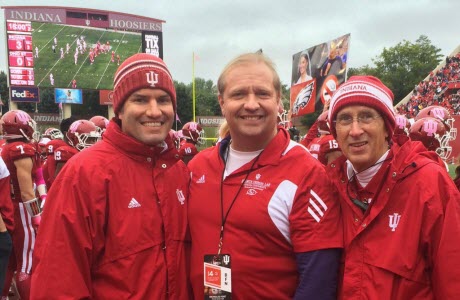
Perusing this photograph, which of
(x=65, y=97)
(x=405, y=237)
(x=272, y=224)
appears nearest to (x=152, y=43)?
(x=65, y=97)

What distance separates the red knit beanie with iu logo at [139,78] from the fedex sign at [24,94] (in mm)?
27548

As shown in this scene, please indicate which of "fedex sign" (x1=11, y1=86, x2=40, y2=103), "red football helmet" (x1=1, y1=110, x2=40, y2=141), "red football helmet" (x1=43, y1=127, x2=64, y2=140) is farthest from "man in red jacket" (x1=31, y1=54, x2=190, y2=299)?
"fedex sign" (x1=11, y1=86, x2=40, y2=103)

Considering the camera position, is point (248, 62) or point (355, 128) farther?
point (248, 62)

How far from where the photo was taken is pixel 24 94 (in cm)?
2783

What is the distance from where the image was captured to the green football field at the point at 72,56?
28.5m

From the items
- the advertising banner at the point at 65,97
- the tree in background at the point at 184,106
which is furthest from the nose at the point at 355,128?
the tree in background at the point at 184,106

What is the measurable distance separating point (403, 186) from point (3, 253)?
4.10m

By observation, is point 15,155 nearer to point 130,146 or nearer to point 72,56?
point 130,146

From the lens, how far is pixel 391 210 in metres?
2.23

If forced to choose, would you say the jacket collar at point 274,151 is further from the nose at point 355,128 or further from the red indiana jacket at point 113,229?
the red indiana jacket at point 113,229

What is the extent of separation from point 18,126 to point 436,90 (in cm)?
3292

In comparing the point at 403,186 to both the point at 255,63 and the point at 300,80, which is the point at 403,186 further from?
the point at 300,80

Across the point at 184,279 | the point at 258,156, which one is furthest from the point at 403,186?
the point at 184,279

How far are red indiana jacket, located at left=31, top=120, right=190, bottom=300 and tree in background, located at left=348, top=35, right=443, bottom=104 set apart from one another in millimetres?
55181
